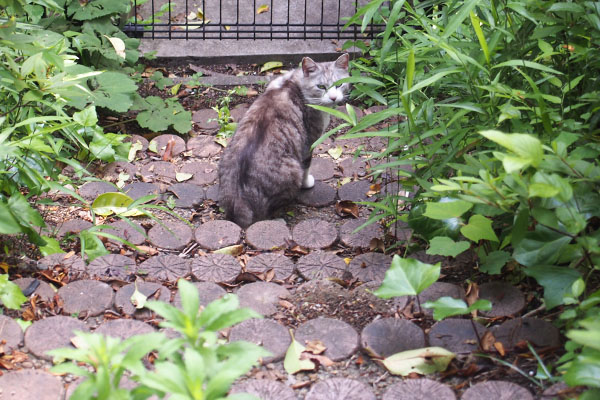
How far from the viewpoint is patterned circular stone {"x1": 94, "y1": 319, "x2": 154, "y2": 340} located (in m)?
2.56

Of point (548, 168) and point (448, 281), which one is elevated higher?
point (548, 168)

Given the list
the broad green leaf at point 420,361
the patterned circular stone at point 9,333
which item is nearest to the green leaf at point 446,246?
the broad green leaf at point 420,361

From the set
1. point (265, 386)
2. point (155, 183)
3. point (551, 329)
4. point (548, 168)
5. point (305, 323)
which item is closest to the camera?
point (548, 168)

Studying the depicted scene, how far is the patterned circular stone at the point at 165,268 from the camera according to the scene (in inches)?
124

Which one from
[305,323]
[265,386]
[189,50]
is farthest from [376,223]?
[189,50]

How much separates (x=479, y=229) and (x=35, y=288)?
5.90 feet

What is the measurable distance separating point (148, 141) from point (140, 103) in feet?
1.03

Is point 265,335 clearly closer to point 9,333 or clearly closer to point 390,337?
point 390,337

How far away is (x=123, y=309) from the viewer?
283 cm

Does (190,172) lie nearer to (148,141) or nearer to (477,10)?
(148,141)

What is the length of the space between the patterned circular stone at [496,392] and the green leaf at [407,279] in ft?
1.18

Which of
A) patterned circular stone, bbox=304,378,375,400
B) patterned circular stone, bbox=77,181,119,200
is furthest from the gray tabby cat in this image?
patterned circular stone, bbox=304,378,375,400

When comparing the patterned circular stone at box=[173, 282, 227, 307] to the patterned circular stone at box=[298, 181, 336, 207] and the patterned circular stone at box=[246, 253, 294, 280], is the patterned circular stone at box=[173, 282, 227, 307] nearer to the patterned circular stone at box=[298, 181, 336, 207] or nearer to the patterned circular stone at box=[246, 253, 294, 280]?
the patterned circular stone at box=[246, 253, 294, 280]

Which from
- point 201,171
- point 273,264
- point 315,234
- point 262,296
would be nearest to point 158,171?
point 201,171
